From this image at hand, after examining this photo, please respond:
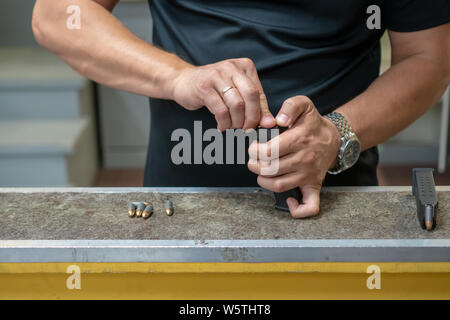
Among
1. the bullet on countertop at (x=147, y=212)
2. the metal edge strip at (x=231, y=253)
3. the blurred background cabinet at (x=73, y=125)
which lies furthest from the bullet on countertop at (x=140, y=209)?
the blurred background cabinet at (x=73, y=125)

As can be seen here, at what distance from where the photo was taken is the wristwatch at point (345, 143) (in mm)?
841

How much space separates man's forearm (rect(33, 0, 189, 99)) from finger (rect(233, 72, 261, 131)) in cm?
12

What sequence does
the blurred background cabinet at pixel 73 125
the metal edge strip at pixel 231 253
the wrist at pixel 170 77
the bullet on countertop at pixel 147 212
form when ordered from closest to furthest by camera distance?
the metal edge strip at pixel 231 253
the bullet on countertop at pixel 147 212
the wrist at pixel 170 77
the blurred background cabinet at pixel 73 125

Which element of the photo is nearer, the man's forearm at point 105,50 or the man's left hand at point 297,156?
the man's left hand at point 297,156

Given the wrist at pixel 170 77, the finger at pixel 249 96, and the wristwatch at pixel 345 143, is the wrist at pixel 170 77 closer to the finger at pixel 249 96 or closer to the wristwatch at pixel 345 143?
the finger at pixel 249 96

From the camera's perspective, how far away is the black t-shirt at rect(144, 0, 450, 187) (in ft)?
2.98

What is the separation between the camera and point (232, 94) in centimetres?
75

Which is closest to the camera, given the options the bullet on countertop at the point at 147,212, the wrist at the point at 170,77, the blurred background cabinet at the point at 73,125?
the bullet on countertop at the point at 147,212

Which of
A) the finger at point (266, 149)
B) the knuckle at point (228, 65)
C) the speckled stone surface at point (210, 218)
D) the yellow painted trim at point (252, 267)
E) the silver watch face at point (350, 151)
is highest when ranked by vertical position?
the knuckle at point (228, 65)

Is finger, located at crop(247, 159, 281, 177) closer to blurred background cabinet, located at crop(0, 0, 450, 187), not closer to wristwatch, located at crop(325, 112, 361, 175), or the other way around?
wristwatch, located at crop(325, 112, 361, 175)

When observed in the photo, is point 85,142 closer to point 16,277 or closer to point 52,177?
point 52,177

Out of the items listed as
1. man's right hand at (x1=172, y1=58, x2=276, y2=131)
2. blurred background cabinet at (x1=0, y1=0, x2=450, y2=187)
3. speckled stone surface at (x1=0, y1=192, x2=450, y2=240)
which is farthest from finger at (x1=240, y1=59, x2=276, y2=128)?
blurred background cabinet at (x1=0, y1=0, x2=450, y2=187)

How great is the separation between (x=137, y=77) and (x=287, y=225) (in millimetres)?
330

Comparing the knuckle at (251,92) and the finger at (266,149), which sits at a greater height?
the knuckle at (251,92)
